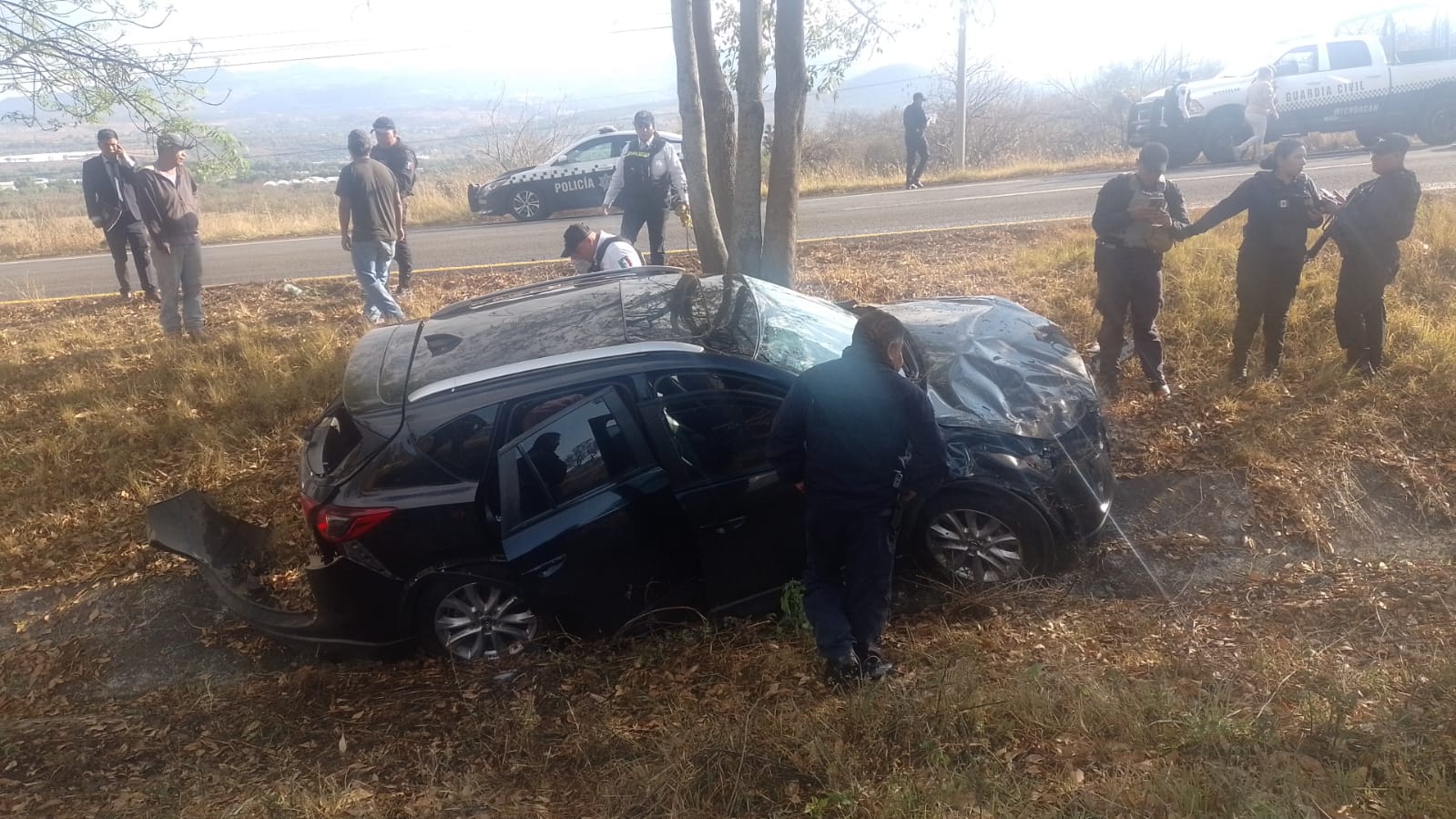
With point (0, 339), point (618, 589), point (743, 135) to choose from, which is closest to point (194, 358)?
point (0, 339)

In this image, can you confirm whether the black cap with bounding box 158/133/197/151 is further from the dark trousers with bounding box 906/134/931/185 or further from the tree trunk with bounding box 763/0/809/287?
the dark trousers with bounding box 906/134/931/185

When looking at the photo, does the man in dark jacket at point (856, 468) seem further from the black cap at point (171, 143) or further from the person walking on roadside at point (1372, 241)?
the black cap at point (171, 143)

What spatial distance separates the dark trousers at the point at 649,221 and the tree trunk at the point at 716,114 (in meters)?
0.97

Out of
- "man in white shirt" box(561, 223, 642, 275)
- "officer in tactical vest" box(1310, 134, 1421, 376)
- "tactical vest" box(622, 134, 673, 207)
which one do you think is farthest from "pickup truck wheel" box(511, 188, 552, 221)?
"officer in tactical vest" box(1310, 134, 1421, 376)

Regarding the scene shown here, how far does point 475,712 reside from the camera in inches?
156

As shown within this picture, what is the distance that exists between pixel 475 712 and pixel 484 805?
0.75 meters

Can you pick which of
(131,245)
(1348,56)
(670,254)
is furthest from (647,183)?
(1348,56)

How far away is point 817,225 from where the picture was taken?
13.2m

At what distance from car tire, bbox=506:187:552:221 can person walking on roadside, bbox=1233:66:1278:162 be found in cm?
1144

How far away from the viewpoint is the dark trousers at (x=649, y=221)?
8.90 metres

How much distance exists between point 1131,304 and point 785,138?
2837 mm

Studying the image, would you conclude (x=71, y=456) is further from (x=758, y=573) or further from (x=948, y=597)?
(x=948, y=597)

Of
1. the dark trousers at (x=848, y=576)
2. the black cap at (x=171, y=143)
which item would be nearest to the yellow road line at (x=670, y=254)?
the black cap at (x=171, y=143)

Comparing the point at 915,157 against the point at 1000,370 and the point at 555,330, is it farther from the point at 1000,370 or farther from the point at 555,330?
the point at 555,330
